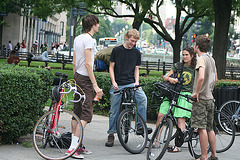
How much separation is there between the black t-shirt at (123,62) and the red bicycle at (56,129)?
3.46 ft

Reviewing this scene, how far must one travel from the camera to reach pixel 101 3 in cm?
2373

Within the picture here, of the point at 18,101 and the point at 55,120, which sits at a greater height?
the point at 18,101

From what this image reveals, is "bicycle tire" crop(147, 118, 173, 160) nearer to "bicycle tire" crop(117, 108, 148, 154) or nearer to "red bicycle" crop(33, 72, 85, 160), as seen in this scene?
"bicycle tire" crop(117, 108, 148, 154)

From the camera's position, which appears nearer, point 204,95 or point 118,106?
point 204,95

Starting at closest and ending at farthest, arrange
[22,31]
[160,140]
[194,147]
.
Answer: [160,140]
[194,147]
[22,31]

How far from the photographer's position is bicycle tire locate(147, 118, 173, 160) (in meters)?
5.32

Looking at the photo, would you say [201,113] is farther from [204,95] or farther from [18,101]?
[18,101]

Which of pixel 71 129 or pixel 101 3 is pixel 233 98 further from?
pixel 101 3

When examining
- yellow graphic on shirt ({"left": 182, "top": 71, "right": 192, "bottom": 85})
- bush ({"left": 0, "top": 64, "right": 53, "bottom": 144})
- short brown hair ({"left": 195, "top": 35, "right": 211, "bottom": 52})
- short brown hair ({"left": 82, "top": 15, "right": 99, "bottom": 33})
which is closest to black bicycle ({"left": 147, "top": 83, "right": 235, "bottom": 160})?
yellow graphic on shirt ({"left": 182, "top": 71, "right": 192, "bottom": 85})

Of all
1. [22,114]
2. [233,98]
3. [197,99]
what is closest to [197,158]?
[197,99]

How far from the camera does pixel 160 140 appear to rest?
5367 mm

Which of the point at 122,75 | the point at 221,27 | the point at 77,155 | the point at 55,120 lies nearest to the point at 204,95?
the point at 122,75

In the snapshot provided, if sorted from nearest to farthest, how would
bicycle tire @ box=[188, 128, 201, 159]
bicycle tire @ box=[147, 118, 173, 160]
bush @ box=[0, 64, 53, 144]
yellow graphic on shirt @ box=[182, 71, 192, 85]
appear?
1. bicycle tire @ box=[147, 118, 173, 160]
2. bush @ box=[0, 64, 53, 144]
3. bicycle tire @ box=[188, 128, 201, 159]
4. yellow graphic on shirt @ box=[182, 71, 192, 85]

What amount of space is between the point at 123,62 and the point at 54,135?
1712 millimetres
